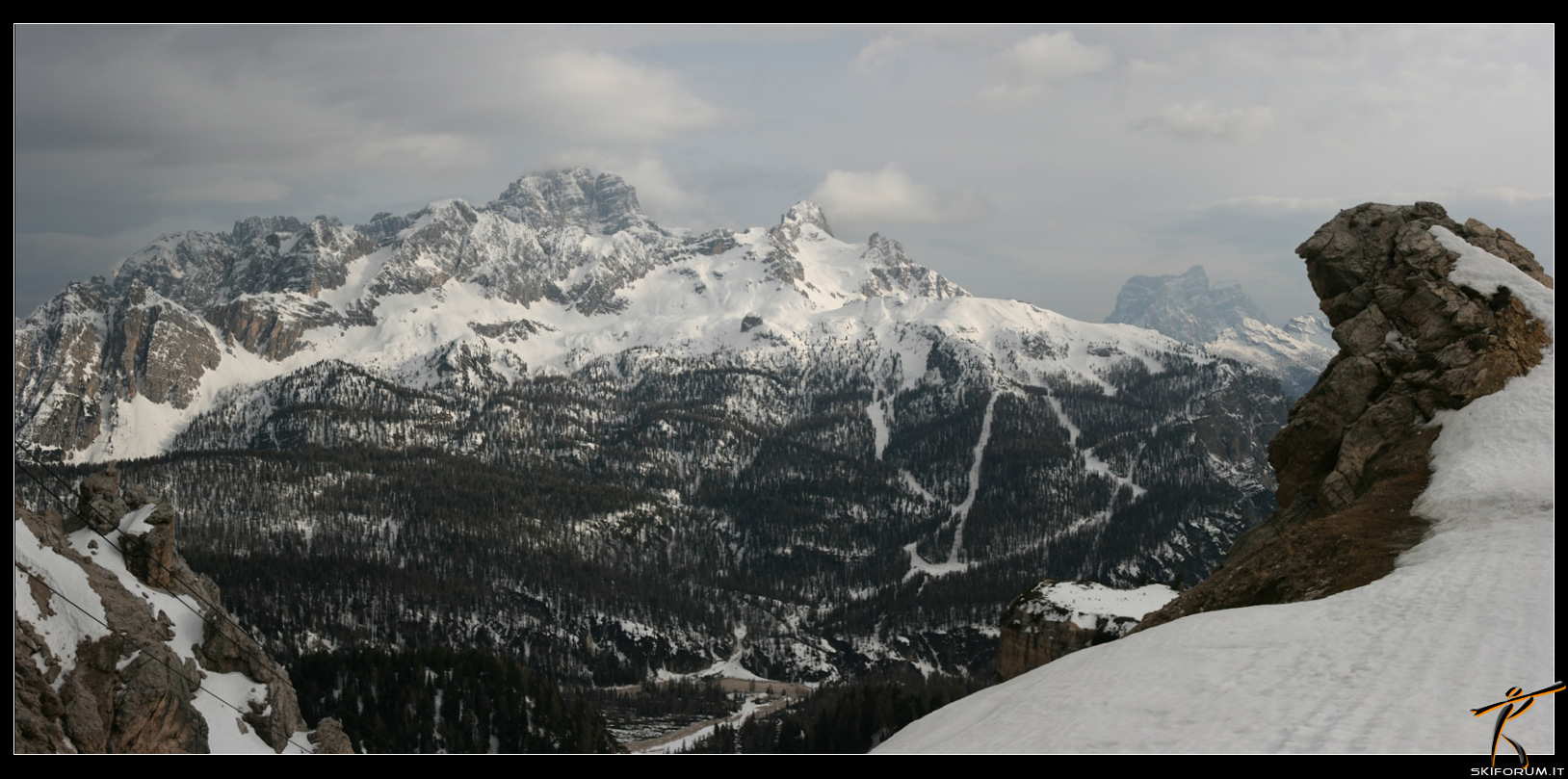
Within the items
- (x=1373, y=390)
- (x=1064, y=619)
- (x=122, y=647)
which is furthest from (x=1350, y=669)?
(x=122, y=647)

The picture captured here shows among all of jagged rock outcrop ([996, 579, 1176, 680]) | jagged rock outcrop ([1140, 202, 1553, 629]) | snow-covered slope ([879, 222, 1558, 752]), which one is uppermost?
jagged rock outcrop ([1140, 202, 1553, 629])

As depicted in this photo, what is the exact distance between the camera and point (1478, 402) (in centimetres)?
3753

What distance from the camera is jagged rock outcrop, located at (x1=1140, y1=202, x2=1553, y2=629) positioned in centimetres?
3244

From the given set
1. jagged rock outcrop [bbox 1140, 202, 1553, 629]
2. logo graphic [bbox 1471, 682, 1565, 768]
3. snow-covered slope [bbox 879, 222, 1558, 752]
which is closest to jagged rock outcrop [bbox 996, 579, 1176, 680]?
jagged rock outcrop [bbox 1140, 202, 1553, 629]

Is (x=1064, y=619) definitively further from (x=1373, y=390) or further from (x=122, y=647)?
(x=122, y=647)

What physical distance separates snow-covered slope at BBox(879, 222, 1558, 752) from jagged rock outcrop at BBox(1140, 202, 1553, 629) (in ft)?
9.10

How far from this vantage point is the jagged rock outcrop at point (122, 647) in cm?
4678

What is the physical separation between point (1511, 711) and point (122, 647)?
209 ft

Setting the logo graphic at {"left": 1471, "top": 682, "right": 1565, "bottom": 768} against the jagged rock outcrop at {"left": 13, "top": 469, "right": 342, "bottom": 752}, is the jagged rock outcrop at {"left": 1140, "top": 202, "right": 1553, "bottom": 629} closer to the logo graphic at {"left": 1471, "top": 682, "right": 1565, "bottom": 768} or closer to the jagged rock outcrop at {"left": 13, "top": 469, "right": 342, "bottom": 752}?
the logo graphic at {"left": 1471, "top": 682, "right": 1565, "bottom": 768}

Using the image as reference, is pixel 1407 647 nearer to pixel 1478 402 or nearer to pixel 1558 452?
pixel 1558 452

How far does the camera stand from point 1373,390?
43719 millimetres

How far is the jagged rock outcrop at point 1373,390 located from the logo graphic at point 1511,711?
1198 centimetres

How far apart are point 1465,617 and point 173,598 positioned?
82.9 metres

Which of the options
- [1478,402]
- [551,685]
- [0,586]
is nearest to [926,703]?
[551,685]
